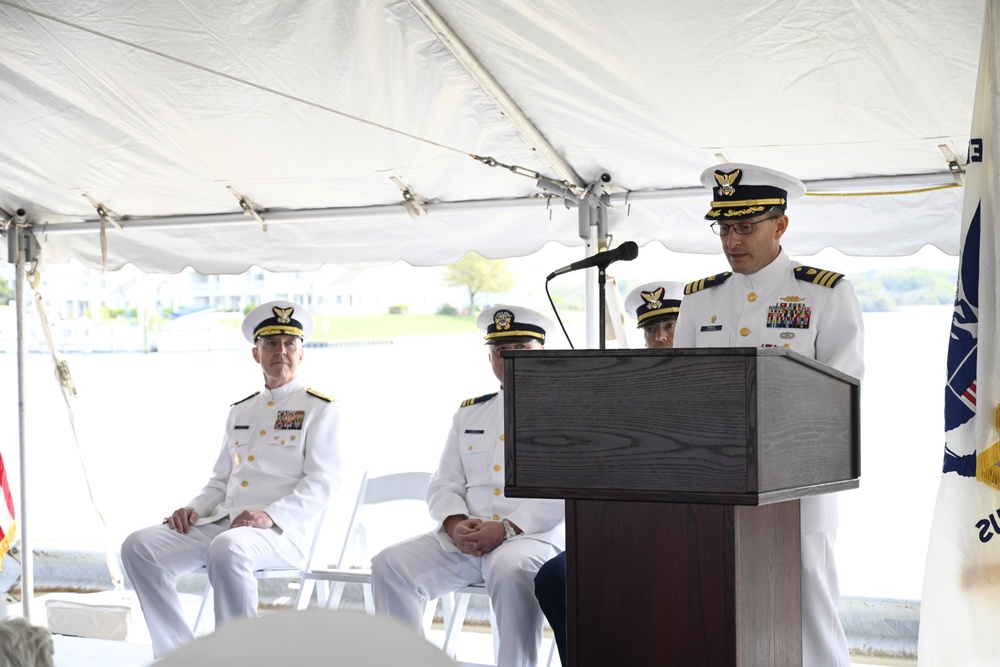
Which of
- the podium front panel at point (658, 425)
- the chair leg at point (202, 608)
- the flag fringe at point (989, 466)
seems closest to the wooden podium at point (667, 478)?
the podium front panel at point (658, 425)

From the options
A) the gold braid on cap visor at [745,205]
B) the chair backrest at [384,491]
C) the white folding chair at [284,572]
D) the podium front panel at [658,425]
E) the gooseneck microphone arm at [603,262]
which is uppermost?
the gold braid on cap visor at [745,205]

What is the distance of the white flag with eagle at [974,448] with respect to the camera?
279 cm

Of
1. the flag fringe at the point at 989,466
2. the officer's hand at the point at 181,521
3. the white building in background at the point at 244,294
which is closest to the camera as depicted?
the flag fringe at the point at 989,466

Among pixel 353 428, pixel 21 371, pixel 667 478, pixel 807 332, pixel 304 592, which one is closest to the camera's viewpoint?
pixel 667 478

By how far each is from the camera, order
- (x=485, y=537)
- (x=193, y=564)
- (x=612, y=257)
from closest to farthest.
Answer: (x=612, y=257) → (x=485, y=537) → (x=193, y=564)

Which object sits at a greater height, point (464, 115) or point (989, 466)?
point (464, 115)

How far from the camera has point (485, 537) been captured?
13.3 ft

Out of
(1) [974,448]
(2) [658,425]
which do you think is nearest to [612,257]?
(2) [658,425]

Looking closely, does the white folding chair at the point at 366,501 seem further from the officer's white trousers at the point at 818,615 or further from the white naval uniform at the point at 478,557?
the officer's white trousers at the point at 818,615

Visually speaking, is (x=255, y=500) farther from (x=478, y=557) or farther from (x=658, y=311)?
(x=658, y=311)

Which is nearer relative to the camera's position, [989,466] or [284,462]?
[989,466]

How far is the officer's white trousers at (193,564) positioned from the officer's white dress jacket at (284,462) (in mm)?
158

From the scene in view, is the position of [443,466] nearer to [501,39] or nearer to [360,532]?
[360,532]

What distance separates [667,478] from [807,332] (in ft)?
4.02
